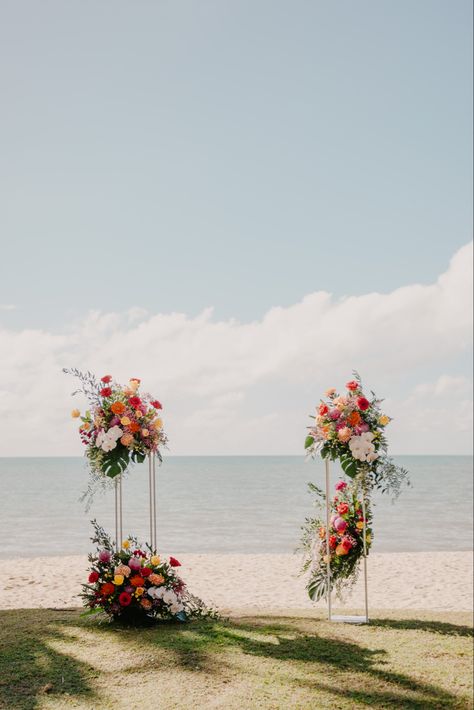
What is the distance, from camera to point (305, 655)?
615 centimetres

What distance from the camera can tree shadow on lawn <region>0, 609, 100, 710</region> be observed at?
5145 millimetres

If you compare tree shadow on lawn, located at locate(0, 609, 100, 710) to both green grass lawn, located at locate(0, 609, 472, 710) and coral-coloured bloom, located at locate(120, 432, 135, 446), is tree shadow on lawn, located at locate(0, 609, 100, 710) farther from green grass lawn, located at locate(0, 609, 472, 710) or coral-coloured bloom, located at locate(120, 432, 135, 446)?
coral-coloured bloom, located at locate(120, 432, 135, 446)

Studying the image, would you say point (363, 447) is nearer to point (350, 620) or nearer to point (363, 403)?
point (363, 403)

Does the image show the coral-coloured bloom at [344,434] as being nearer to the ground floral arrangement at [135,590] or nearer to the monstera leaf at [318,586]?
the monstera leaf at [318,586]

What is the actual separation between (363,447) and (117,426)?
8.69 ft

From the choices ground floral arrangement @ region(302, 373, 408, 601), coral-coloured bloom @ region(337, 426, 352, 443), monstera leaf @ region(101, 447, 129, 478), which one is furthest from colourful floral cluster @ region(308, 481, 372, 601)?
monstera leaf @ region(101, 447, 129, 478)

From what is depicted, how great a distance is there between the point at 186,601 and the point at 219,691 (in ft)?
6.82

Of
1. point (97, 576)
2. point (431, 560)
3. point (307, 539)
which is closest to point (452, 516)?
point (431, 560)

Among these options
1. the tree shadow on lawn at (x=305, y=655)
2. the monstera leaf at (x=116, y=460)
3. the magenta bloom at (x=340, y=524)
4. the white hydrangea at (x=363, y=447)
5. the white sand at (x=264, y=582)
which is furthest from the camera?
the white sand at (x=264, y=582)

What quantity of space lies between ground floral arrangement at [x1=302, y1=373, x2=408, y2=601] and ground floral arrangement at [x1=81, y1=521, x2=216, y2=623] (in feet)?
5.06

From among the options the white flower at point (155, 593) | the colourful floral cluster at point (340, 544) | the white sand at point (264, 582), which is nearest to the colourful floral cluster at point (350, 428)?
the colourful floral cluster at point (340, 544)

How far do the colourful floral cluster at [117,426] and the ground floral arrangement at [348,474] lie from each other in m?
1.80

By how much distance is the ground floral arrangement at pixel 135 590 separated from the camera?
7.04 meters

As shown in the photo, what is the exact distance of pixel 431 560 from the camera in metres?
16.9
